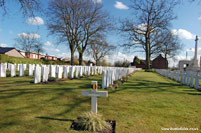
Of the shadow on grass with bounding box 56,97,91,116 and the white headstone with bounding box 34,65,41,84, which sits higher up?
the white headstone with bounding box 34,65,41,84

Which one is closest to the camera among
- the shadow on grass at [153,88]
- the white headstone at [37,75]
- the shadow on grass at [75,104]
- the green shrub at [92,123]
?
the green shrub at [92,123]

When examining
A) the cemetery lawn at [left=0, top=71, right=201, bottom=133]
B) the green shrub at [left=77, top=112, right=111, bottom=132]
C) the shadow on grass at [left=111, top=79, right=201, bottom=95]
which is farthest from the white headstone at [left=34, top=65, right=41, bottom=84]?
the green shrub at [left=77, top=112, right=111, bottom=132]

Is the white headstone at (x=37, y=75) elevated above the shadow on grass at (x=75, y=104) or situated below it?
above

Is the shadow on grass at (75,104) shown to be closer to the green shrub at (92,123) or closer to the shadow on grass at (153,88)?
the green shrub at (92,123)

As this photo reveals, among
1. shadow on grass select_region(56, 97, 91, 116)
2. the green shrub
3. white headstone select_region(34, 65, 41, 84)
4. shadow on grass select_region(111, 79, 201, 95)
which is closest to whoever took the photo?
the green shrub

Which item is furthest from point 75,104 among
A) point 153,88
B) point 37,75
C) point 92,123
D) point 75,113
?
point 153,88

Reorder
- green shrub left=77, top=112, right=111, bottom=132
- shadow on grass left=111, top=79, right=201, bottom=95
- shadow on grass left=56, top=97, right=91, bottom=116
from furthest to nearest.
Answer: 1. shadow on grass left=111, top=79, right=201, bottom=95
2. shadow on grass left=56, top=97, right=91, bottom=116
3. green shrub left=77, top=112, right=111, bottom=132

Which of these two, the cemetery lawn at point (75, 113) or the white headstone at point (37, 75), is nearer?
the cemetery lawn at point (75, 113)

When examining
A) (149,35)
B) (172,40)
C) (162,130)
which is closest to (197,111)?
(162,130)

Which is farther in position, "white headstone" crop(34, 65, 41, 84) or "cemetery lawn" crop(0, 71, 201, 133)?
"white headstone" crop(34, 65, 41, 84)

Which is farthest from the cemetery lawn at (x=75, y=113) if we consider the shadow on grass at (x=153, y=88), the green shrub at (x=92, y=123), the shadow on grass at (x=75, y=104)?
the shadow on grass at (x=153, y=88)

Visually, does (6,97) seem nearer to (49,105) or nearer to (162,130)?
(49,105)

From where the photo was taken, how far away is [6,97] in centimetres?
502

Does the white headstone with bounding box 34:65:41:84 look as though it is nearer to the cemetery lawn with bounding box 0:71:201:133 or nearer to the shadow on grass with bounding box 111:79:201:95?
the cemetery lawn with bounding box 0:71:201:133
